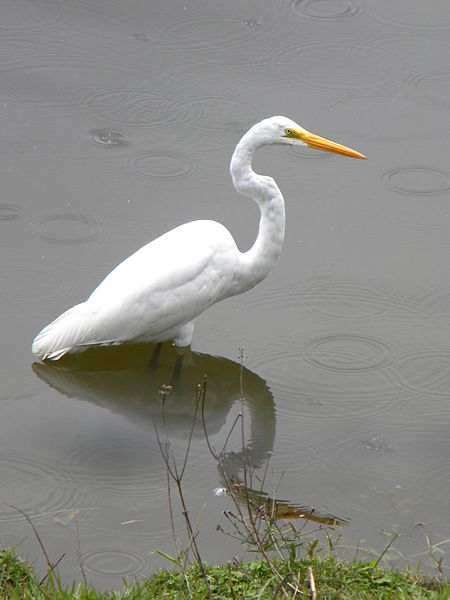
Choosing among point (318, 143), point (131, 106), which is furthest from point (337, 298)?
point (131, 106)

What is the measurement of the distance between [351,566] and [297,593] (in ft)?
1.33

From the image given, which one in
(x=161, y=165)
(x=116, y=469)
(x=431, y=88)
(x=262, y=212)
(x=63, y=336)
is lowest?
(x=116, y=469)

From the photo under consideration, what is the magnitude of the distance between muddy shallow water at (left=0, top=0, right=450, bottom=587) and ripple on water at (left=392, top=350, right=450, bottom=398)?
0.4 inches

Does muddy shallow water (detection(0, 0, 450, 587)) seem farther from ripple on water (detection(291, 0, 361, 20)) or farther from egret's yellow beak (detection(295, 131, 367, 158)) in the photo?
egret's yellow beak (detection(295, 131, 367, 158))

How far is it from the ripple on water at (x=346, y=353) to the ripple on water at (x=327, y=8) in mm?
3546

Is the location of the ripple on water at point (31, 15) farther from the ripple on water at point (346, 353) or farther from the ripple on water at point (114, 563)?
the ripple on water at point (114, 563)

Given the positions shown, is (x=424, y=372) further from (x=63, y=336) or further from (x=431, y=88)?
(x=431, y=88)

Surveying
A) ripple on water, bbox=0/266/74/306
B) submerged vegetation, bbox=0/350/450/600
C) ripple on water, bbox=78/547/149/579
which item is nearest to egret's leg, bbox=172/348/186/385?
ripple on water, bbox=0/266/74/306

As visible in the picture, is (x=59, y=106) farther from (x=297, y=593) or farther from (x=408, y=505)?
(x=297, y=593)

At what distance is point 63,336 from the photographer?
5195mm

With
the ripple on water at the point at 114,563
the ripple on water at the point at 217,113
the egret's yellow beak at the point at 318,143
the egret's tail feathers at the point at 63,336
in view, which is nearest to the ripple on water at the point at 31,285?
the egret's tail feathers at the point at 63,336

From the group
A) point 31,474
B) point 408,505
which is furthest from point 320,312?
point 31,474

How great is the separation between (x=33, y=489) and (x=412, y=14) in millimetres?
5354

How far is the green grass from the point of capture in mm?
3338
